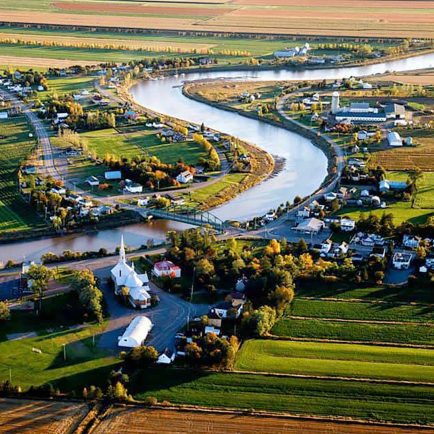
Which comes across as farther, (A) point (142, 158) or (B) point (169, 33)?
(B) point (169, 33)

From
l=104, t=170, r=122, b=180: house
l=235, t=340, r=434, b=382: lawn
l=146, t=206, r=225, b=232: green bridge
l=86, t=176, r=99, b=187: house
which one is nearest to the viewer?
l=235, t=340, r=434, b=382: lawn

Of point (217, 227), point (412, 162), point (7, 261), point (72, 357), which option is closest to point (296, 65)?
point (412, 162)

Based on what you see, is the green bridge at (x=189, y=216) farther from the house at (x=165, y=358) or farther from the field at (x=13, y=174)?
the house at (x=165, y=358)

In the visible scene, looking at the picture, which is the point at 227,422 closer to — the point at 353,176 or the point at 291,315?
the point at 291,315

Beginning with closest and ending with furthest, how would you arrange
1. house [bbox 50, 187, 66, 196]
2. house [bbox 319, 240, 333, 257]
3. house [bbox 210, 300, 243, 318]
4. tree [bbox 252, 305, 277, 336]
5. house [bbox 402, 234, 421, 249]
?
tree [bbox 252, 305, 277, 336]
house [bbox 210, 300, 243, 318]
house [bbox 319, 240, 333, 257]
house [bbox 402, 234, 421, 249]
house [bbox 50, 187, 66, 196]

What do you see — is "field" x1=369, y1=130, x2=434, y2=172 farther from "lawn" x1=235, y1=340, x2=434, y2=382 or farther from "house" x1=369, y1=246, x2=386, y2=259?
"lawn" x1=235, y1=340, x2=434, y2=382

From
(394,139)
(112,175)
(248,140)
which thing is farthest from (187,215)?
(394,139)

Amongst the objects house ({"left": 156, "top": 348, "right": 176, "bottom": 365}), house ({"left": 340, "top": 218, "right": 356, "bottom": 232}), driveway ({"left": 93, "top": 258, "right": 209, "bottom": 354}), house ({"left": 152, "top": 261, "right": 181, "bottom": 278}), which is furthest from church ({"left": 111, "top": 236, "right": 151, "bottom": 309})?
house ({"left": 340, "top": 218, "right": 356, "bottom": 232})
